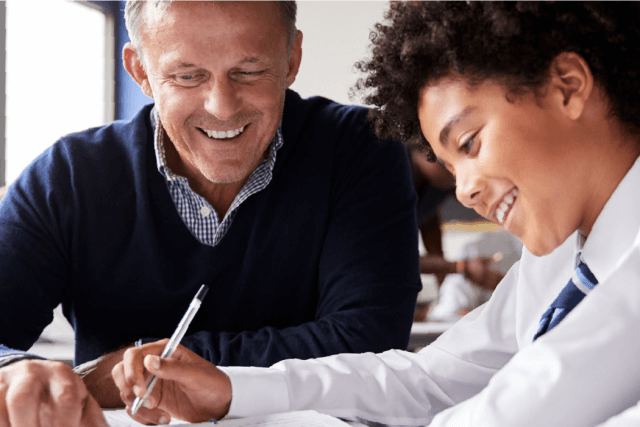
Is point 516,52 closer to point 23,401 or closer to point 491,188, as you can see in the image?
point 491,188

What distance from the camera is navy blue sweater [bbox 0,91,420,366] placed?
4.34ft

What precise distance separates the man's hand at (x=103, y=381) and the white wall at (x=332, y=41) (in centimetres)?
436

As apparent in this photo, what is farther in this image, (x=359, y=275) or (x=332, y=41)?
(x=332, y=41)

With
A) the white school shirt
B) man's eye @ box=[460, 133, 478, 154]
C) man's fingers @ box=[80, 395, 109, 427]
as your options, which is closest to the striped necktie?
the white school shirt

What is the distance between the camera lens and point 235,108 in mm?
1293

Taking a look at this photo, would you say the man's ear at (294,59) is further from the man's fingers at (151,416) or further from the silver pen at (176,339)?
the man's fingers at (151,416)

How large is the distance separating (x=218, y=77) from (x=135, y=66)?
0.30 m

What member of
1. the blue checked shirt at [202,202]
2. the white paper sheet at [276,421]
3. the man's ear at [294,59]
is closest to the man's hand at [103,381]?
the white paper sheet at [276,421]

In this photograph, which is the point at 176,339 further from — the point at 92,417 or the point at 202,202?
the point at 202,202

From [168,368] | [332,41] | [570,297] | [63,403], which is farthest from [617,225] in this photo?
[332,41]

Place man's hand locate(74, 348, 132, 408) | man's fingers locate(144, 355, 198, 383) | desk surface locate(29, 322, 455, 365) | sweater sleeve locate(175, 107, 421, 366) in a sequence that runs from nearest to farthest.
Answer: man's fingers locate(144, 355, 198, 383) → man's hand locate(74, 348, 132, 408) → sweater sleeve locate(175, 107, 421, 366) → desk surface locate(29, 322, 455, 365)

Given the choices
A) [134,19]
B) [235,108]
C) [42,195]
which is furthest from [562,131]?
[42,195]

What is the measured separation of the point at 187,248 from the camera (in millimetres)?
1391

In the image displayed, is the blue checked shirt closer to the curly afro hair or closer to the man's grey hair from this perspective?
the man's grey hair
